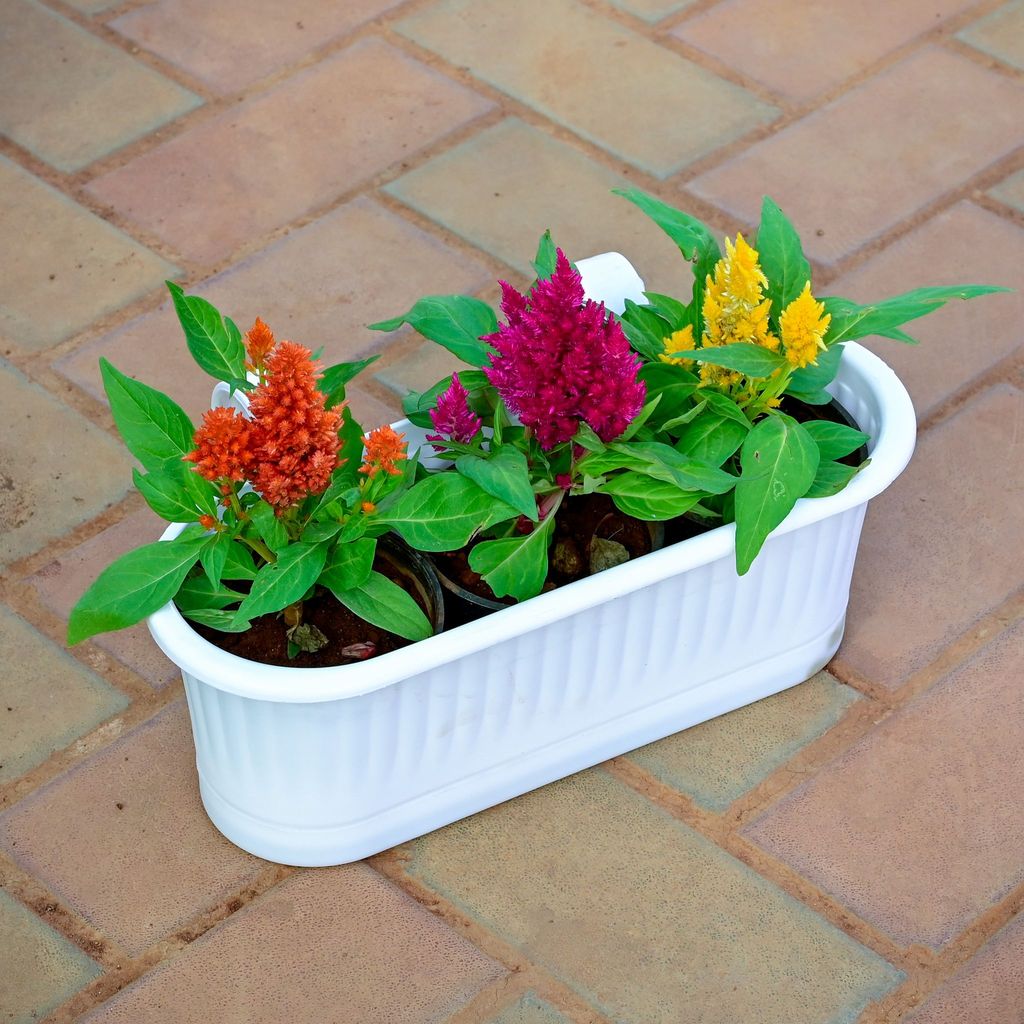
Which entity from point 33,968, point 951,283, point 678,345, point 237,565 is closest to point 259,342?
point 237,565

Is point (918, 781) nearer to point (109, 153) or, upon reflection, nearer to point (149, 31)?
point (109, 153)

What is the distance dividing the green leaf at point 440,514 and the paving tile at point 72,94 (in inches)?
48.3

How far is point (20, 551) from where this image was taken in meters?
1.93

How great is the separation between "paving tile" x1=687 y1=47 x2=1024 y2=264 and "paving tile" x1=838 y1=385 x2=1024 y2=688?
1.24ft

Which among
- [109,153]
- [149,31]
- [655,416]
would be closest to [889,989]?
[655,416]

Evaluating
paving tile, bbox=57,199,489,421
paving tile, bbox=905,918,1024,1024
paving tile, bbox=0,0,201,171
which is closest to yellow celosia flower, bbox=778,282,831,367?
paving tile, bbox=905,918,1024,1024

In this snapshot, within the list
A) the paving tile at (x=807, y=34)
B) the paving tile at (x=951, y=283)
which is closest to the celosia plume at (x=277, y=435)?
the paving tile at (x=951, y=283)

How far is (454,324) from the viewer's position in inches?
63.6

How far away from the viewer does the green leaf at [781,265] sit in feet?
5.25

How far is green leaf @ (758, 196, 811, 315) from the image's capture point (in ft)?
5.25

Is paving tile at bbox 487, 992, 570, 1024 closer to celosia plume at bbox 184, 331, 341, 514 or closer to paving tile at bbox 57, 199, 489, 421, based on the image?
celosia plume at bbox 184, 331, 341, 514

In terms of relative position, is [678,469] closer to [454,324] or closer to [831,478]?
[831,478]

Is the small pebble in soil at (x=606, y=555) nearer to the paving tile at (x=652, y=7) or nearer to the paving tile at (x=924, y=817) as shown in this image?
the paving tile at (x=924, y=817)

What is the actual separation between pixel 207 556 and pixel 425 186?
1.13 metres
